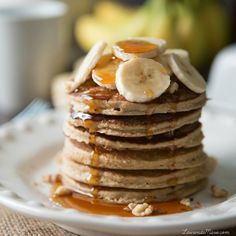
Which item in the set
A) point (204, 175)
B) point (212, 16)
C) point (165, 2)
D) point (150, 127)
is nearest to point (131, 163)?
point (150, 127)

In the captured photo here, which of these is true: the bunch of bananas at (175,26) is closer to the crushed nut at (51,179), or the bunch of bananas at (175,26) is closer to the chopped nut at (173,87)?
the crushed nut at (51,179)

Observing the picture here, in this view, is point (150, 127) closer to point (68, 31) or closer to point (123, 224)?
point (123, 224)

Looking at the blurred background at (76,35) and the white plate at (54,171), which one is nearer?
the white plate at (54,171)

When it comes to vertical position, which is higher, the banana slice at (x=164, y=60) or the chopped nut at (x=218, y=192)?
the banana slice at (x=164, y=60)

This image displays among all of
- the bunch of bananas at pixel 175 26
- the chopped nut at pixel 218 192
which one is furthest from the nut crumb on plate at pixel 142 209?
the bunch of bananas at pixel 175 26

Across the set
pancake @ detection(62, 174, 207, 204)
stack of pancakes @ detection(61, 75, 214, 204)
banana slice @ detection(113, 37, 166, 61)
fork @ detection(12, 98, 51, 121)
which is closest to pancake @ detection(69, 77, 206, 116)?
stack of pancakes @ detection(61, 75, 214, 204)

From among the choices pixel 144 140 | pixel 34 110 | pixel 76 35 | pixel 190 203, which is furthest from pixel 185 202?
pixel 76 35
